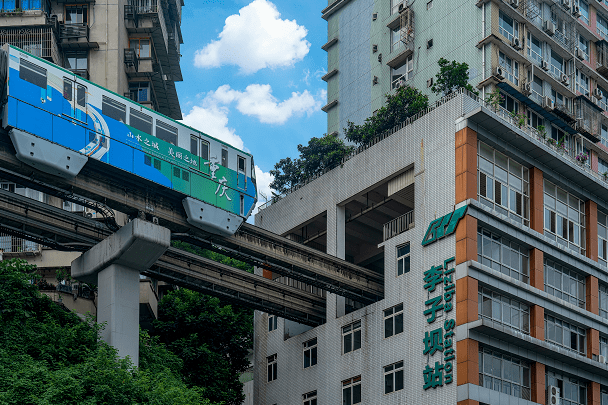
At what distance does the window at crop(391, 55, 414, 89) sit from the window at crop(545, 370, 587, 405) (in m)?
25.9

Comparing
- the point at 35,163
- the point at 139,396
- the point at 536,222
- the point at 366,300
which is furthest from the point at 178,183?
the point at 536,222

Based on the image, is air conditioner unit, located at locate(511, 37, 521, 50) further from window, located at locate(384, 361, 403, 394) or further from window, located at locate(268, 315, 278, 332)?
window, located at locate(384, 361, 403, 394)

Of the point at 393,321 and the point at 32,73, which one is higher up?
the point at 32,73

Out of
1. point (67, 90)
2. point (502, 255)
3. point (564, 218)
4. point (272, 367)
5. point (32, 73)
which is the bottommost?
point (272, 367)

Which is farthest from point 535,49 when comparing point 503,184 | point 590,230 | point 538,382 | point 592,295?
point 538,382

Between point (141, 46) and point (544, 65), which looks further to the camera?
point (141, 46)

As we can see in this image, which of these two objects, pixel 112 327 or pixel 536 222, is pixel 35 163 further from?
pixel 536 222

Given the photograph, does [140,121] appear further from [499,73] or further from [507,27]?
[507,27]

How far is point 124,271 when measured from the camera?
141 ft

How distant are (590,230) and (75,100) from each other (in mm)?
30473

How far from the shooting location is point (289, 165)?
7125 cm

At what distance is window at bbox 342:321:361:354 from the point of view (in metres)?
49.0

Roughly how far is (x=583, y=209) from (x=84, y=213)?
30129 millimetres

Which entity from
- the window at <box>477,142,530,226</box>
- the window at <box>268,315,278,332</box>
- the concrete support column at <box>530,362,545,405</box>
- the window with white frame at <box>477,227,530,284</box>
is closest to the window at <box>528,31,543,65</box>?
the window at <box>477,142,530,226</box>
